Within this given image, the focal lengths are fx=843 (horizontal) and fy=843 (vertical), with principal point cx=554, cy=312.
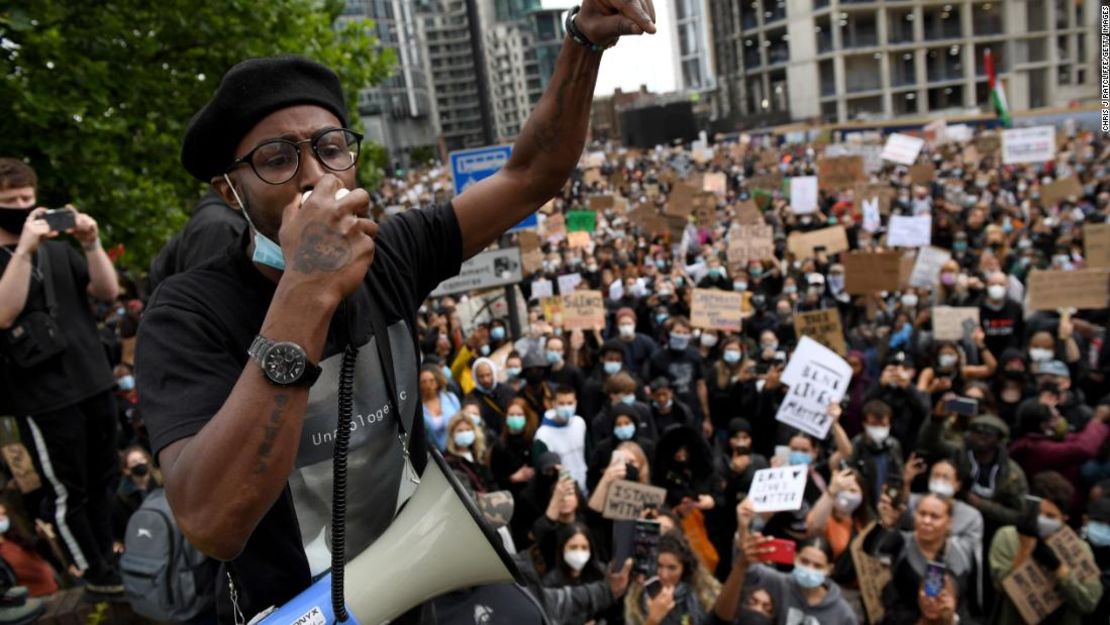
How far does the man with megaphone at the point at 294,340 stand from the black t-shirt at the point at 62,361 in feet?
7.94

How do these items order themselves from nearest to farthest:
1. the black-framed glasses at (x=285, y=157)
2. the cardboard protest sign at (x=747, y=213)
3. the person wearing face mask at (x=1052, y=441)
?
the black-framed glasses at (x=285, y=157), the person wearing face mask at (x=1052, y=441), the cardboard protest sign at (x=747, y=213)

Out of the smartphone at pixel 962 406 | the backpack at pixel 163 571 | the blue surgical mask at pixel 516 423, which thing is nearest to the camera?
Result: the backpack at pixel 163 571

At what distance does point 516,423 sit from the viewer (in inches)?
260

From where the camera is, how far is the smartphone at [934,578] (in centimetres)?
413

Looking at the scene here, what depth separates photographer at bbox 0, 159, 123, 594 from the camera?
318 centimetres

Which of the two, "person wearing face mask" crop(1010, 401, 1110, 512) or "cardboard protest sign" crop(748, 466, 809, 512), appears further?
"person wearing face mask" crop(1010, 401, 1110, 512)

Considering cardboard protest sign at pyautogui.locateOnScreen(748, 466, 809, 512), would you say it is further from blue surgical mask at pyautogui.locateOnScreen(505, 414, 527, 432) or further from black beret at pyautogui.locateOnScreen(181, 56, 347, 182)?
black beret at pyautogui.locateOnScreen(181, 56, 347, 182)

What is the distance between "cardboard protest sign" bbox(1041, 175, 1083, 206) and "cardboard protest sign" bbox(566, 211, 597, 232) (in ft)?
25.3

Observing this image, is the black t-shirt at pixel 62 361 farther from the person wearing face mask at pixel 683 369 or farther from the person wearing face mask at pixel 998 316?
the person wearing face mask at pixel 998 316

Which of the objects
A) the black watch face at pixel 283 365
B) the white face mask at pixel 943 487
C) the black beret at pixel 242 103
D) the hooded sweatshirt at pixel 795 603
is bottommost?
the hooded sweatshirt at pixel 795 603

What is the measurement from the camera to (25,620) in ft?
11.6

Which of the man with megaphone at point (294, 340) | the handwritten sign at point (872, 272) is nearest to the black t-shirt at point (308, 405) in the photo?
the man with megaphone at point (294, 340)

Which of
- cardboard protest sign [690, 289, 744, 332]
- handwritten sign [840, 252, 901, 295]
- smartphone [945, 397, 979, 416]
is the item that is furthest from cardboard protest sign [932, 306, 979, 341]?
smartphone [945, 397, 979, 416]

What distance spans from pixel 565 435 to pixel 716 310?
3.04 m
